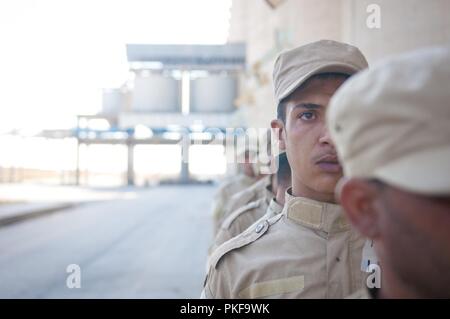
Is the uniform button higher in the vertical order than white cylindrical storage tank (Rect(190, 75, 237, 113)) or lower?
lower

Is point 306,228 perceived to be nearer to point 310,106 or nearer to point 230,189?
point 310,106

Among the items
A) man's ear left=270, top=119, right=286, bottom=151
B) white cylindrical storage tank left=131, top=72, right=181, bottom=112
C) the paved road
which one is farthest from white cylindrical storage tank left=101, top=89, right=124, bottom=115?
man's ear left=270, top=119, right=286, bottom=151

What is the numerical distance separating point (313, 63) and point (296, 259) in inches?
22.0

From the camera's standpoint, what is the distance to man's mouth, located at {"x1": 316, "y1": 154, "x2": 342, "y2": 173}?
120 centimetres

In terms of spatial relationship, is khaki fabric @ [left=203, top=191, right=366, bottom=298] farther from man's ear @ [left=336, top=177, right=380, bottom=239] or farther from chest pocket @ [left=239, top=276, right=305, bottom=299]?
man's ear @ [left=336, top=177, right=380, bottom=239]

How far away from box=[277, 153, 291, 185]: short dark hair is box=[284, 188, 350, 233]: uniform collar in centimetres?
84

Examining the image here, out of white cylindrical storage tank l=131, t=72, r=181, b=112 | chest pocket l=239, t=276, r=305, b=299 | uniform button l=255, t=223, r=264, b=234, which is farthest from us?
white cylindrical storage tank l=131, t=72, r=181, b=112

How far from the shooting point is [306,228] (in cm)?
127

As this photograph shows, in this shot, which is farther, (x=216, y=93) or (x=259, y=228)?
(x=216, y=93)

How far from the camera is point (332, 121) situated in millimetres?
750

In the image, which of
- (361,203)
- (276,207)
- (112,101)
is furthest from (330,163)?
(112,101)

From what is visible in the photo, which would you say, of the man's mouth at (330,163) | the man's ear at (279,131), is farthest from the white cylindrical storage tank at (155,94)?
the man's mouth at (330,163)
